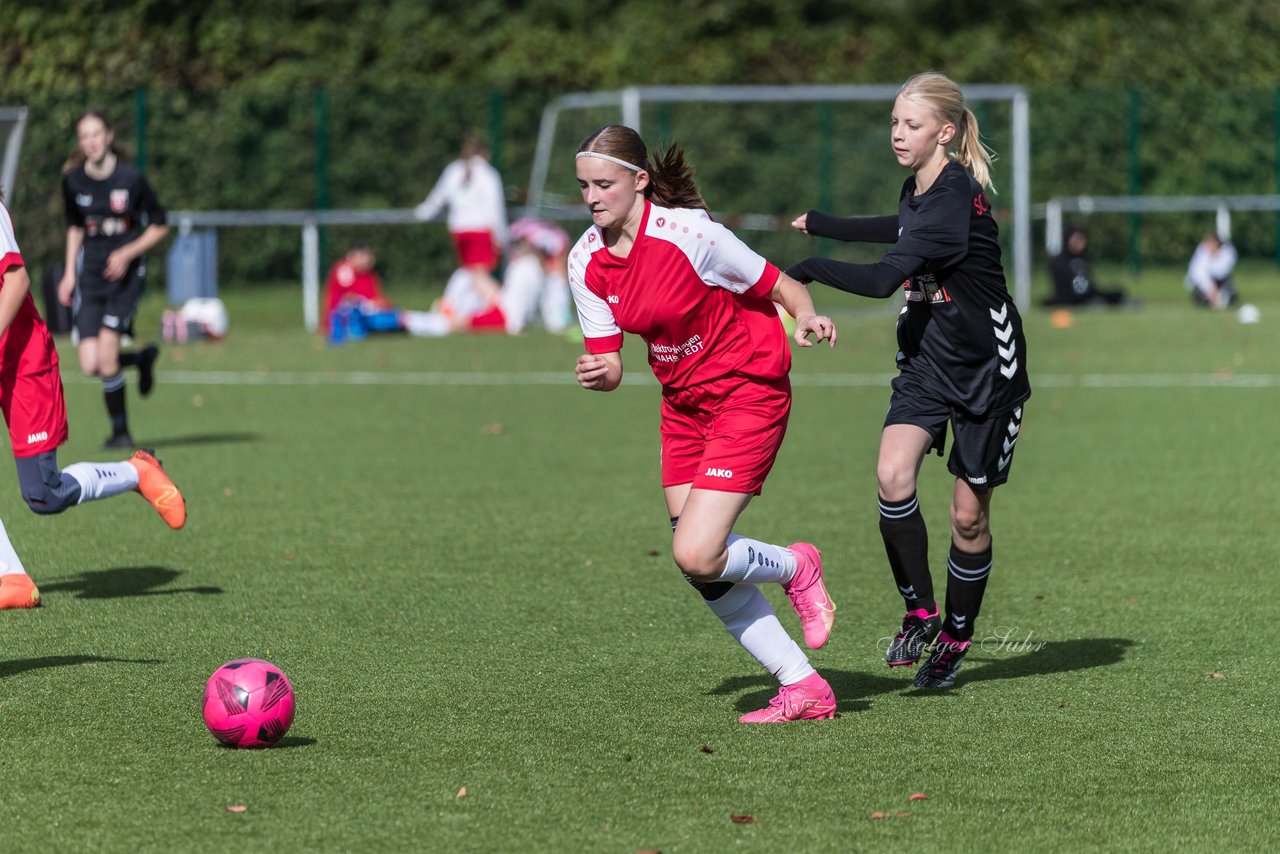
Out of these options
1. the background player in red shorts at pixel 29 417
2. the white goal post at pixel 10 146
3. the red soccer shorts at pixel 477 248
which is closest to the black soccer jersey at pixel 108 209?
the background player in red shorts at pixel 29 417

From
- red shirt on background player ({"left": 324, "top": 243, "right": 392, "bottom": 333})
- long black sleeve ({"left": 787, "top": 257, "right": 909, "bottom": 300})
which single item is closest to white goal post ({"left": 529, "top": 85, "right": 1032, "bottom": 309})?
red shirt on background player ({"left": 324, "top": 243, "right": 392, "bottom": 333})

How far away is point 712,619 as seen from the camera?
24.6 feet

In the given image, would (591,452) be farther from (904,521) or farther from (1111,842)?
(1111,842)

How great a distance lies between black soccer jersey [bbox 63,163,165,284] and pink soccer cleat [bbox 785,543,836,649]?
7148 millimetres

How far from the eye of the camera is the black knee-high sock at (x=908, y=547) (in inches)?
250

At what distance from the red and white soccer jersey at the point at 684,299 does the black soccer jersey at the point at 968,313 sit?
0.58 m

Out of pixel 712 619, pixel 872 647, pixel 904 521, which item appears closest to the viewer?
pixel 904 521

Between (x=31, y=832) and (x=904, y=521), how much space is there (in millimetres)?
2860

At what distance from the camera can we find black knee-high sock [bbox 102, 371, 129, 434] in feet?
41.0

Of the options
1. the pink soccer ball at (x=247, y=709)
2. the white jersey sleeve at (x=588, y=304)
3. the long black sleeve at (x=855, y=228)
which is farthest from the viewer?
the long black sleeve at (x=855, y=228)

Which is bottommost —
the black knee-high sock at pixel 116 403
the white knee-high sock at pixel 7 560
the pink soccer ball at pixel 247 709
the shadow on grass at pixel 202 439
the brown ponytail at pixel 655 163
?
the shadow on grass at pixel 202 439

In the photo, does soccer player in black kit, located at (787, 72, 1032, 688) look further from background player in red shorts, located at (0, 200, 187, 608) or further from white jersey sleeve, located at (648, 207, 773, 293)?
background player in red shorts, located at (0, 200, 187, 608)

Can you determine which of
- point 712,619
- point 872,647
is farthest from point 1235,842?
point 712,619

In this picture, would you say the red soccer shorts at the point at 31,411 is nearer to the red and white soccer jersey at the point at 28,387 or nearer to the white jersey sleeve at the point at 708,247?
the red and white soccer jersey at the point at 28,387
